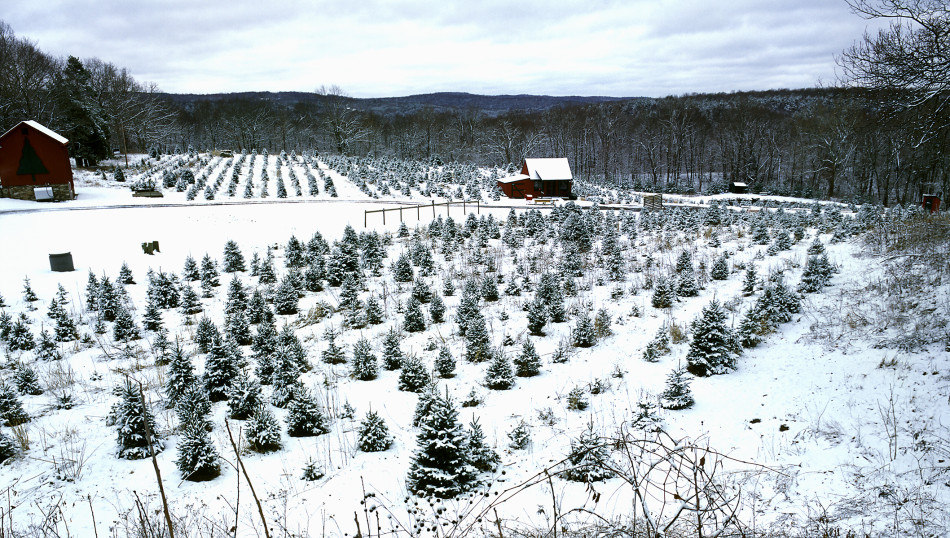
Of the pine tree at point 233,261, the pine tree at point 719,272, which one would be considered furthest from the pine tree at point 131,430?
the pine tree at point 719,272

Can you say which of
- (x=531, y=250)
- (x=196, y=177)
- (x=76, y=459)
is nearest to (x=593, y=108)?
(x=196, y=177)

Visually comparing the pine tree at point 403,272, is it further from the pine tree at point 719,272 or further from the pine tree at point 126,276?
the pine tree at point 719,272

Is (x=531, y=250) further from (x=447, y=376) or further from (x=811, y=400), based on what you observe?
Answer: (x=811, y=400)

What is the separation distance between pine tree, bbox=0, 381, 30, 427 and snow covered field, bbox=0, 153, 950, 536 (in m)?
0.32

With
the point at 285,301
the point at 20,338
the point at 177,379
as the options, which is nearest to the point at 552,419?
the point at 177,379

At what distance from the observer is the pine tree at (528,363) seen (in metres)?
9.84

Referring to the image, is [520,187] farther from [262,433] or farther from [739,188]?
[262,433]

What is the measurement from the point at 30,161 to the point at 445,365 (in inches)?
1479

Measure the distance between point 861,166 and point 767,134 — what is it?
804 inches

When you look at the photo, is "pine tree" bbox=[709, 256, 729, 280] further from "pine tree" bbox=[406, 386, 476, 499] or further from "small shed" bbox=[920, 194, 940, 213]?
"small shed" bbox=[920, 194, 940, 213]

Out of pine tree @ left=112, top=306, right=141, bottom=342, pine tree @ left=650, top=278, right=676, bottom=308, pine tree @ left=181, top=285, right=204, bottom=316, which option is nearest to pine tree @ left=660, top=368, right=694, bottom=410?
pine tree @ left=650, top=278, right=676, bottom=308

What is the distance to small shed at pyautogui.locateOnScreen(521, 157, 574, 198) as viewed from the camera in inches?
1929

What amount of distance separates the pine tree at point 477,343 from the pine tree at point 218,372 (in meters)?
4.65

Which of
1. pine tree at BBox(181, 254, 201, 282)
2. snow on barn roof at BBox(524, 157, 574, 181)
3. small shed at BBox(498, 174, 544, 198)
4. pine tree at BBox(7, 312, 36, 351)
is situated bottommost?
pine tree at BBox(7, 312, 36, 351)
